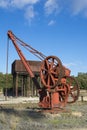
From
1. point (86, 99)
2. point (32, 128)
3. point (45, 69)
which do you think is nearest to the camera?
point (32, 128)

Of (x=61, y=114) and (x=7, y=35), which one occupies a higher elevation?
(x=7, y=35)

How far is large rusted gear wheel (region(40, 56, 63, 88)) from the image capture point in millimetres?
22969

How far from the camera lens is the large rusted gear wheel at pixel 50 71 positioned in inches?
904

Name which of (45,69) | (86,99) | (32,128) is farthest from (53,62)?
(86,99)

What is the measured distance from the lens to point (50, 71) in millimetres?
23328

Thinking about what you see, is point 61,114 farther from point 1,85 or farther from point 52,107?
point 1,85

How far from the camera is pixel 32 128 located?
604 inches

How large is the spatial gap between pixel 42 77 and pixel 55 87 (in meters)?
1.17

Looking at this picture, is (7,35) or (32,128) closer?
(32,128)

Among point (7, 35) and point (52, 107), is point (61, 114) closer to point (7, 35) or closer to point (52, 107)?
point (52, 107)

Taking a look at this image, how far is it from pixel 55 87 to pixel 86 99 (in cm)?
1996

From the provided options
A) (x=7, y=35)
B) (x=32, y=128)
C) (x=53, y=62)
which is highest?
(x=7, y=35)

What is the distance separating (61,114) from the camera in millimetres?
22750

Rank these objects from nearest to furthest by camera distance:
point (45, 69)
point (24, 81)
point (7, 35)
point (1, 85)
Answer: point (45, 69) < point (7, 35) < point (24, 81) < point (1, 85)
